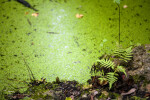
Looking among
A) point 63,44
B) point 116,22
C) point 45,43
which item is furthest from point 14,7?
point 116,22

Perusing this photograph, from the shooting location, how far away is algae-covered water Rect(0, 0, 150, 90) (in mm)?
1183

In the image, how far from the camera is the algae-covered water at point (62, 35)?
1183mm

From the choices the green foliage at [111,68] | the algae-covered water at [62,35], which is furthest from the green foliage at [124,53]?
the algae-covered water at [62,35]

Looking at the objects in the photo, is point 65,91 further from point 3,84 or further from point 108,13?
point 108,13

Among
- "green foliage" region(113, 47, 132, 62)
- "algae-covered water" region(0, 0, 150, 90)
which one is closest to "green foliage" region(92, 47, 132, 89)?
"green foliage" region(113, 47, 132, 62)

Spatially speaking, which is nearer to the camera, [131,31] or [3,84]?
[3,84]

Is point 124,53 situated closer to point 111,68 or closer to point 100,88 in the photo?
point 111,68

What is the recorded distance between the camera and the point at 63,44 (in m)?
1.38

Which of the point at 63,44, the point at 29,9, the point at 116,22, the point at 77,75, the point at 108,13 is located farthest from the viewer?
the point at 29,9

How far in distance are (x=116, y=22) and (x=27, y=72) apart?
1.25 meters

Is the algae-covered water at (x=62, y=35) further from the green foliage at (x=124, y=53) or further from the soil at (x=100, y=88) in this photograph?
the green foliage at (x=124, y=53)

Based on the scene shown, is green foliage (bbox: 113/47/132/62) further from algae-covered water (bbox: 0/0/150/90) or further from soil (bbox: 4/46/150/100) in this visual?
algae-covered water (bbox: 0/0/150/90)

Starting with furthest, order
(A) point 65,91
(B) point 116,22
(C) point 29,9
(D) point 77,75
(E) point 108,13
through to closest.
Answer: (C) point 29,9, (E) point 108,13, (B) point 116,22, (D) point 77,75, (A) point 65,91

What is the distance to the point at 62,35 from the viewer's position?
1459 mm
